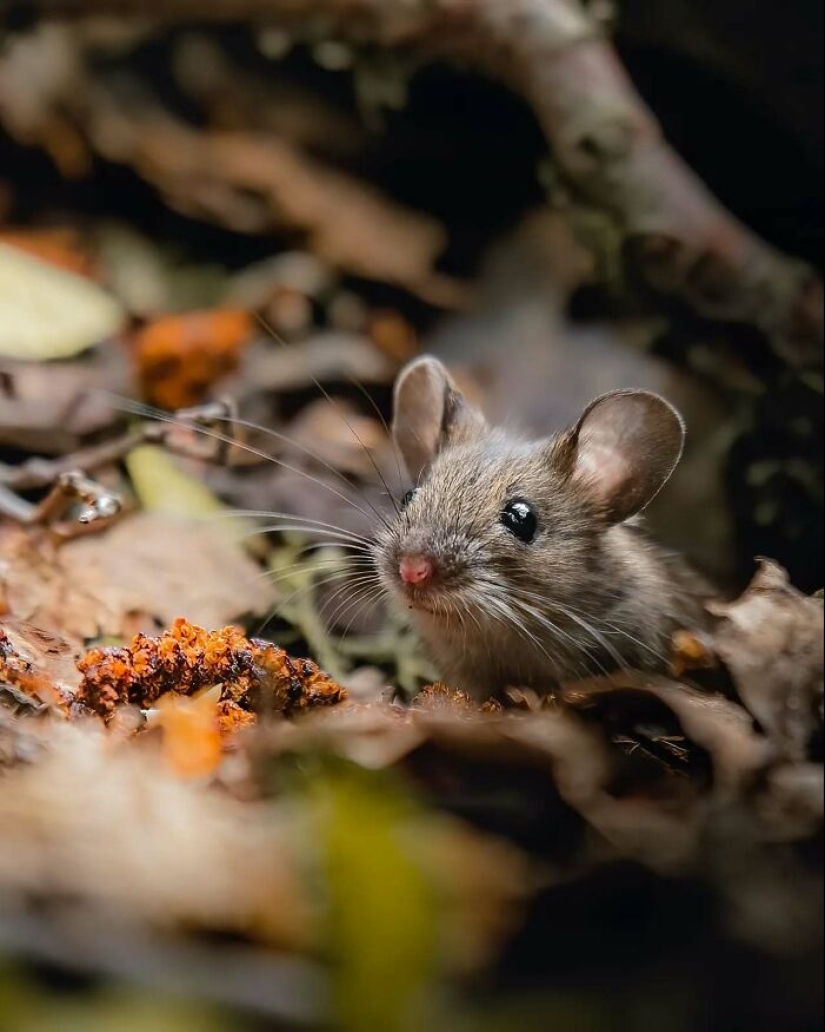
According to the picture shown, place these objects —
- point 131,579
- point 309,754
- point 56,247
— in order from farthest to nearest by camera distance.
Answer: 1. point 56,247
2. point 131,579
3. point 309,754

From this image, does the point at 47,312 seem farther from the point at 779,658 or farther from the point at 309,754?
the point at 779,658

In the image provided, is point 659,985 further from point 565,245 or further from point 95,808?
point 565,245

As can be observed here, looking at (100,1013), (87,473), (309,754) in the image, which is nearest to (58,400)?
(87,473)

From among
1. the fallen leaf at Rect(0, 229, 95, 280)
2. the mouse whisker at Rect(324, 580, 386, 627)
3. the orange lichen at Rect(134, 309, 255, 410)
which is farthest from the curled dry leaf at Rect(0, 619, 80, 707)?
the fallen leaf at Rect(0, 229, 95, 280)

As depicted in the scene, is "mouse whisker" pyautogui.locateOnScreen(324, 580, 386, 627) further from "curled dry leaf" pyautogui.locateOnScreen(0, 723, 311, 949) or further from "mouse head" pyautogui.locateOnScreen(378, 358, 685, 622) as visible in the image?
"curled dry leaf" pyautogui.locateOnScreen(0, 723, 311, 949)

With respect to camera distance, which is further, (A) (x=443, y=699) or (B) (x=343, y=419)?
(B) (x=343, y=419)

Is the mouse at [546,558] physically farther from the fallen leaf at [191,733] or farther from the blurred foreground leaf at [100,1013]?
the blurred foreground leaf at [100,1013]
